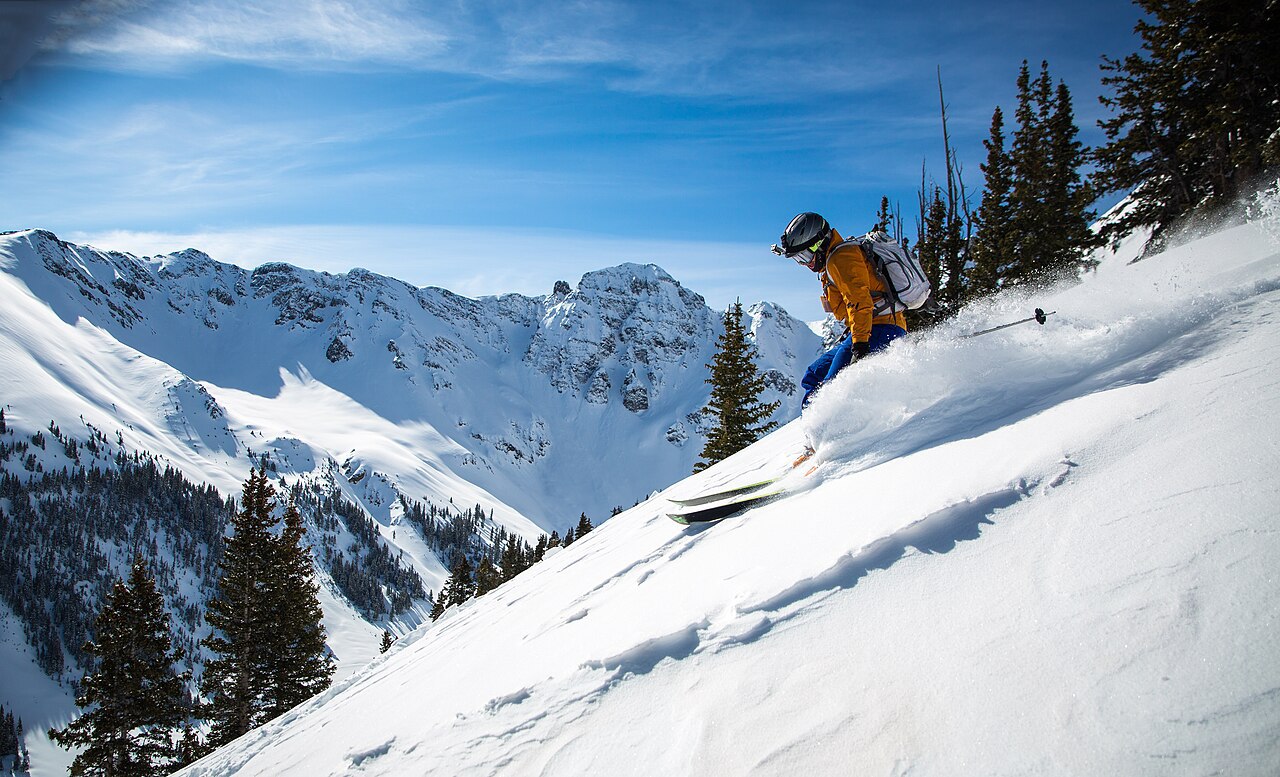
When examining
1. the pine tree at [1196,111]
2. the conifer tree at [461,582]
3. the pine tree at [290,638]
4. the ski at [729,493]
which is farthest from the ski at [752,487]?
the conifer tree at [461,582]

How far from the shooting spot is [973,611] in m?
2.36

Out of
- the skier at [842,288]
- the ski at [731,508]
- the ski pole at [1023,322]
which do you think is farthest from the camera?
the skier at [842,288]

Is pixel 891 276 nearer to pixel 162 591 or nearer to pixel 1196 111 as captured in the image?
pixel 1196 111

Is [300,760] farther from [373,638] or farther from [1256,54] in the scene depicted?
[373,638]

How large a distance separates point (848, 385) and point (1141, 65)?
20.0 meters

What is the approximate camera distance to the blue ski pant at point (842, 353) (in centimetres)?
601

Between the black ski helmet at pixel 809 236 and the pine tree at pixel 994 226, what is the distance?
21559 millimetres

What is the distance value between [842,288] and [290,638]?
66.7 feet

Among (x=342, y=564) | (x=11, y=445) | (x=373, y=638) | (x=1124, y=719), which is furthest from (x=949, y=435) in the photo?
(x=11, y=445)

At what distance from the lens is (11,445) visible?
6900 inches

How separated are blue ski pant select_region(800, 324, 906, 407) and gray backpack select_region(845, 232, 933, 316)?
0.76 ft

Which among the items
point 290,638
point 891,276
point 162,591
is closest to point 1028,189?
point 891,276

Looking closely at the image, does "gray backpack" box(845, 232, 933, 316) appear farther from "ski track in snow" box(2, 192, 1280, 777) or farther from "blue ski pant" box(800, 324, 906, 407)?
"ski track in snow" box(2, 192, 1280, 777)

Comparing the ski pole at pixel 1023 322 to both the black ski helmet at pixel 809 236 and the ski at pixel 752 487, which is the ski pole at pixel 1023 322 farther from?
the ski at pixel 752 487
